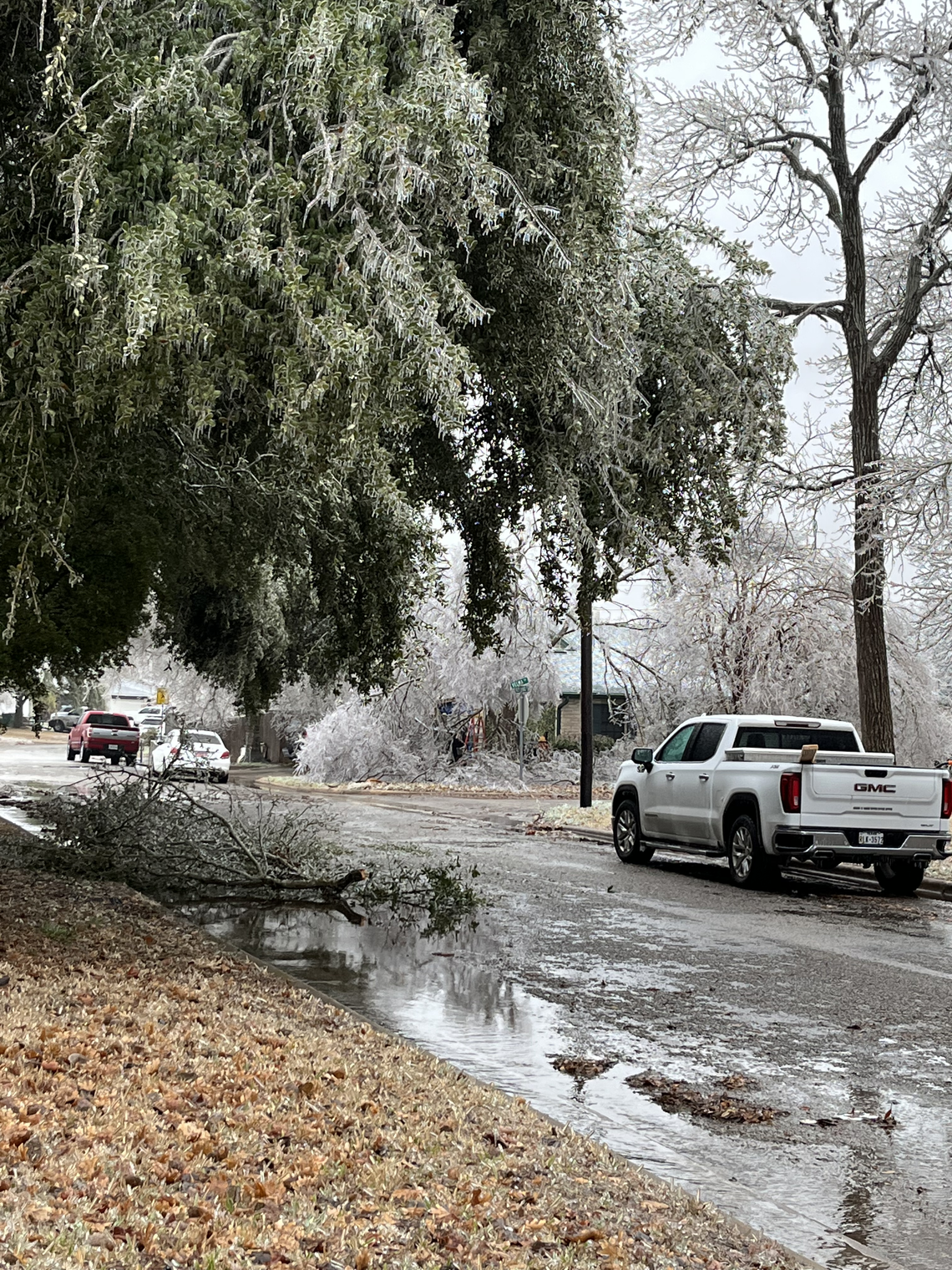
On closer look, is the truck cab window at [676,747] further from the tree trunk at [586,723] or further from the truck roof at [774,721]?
the tree trunk at [586,723]

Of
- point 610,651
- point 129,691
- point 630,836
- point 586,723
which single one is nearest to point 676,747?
point 630,836

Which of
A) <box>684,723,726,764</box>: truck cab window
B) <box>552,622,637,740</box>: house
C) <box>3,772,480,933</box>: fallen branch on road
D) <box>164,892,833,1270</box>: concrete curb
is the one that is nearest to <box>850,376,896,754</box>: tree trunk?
<box>684,723,726,764</box>: truck cab window

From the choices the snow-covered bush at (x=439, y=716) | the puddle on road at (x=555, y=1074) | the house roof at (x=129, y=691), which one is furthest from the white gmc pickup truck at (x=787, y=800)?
the house roof at (x=129, y=691)

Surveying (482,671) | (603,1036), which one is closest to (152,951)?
(603,1036)

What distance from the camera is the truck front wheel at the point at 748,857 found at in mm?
15633

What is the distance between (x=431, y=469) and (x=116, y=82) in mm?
5086

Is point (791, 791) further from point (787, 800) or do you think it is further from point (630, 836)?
point (630, 836)

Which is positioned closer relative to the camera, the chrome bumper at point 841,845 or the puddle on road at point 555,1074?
the puddle on road at point 555,1074

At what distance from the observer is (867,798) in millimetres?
15062

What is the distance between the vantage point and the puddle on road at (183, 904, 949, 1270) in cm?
503

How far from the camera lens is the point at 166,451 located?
10992 mm

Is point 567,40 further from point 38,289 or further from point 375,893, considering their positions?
point 375,893

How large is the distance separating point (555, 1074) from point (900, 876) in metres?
10.3

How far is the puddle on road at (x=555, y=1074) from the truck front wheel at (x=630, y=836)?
23.5 feet
